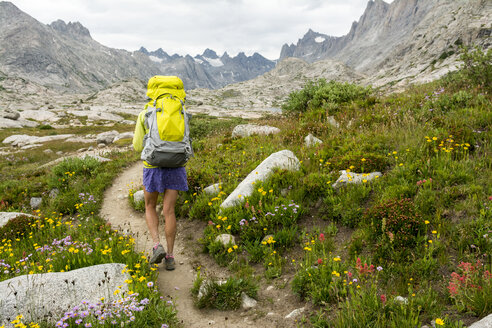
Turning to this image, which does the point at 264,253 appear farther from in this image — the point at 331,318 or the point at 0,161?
the point at 0,161

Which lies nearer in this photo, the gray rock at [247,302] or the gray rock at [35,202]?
the gray rock at [247,302]

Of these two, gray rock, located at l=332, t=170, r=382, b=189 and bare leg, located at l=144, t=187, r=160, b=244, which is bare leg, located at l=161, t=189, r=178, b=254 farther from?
gray rock, located at l=332, t=170, r=382, b=189

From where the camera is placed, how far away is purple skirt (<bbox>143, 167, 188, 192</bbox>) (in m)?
5.28

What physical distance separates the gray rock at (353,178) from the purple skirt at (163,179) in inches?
139

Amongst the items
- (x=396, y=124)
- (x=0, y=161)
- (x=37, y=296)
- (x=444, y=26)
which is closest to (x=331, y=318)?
(x=37, y=296)

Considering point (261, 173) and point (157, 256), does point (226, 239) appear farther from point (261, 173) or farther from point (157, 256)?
point (261, 173)

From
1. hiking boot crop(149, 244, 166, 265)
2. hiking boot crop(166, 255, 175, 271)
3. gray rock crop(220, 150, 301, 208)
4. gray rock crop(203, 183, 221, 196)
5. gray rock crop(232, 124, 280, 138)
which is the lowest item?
hiking boot crop(166, 255, 175, 271)

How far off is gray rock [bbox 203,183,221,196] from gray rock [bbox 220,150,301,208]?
0.83 metres

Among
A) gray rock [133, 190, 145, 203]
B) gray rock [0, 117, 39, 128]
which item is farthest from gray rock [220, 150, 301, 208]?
gray rock [0, 117, 39, 128]

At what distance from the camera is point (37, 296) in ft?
12.0

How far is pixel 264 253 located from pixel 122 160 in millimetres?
11573

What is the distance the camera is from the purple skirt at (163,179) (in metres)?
5.28

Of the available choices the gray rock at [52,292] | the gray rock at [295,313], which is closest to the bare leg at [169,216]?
the gray rock at [52,292]

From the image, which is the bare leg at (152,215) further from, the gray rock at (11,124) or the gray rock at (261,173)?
the gray rock at (11,124)
